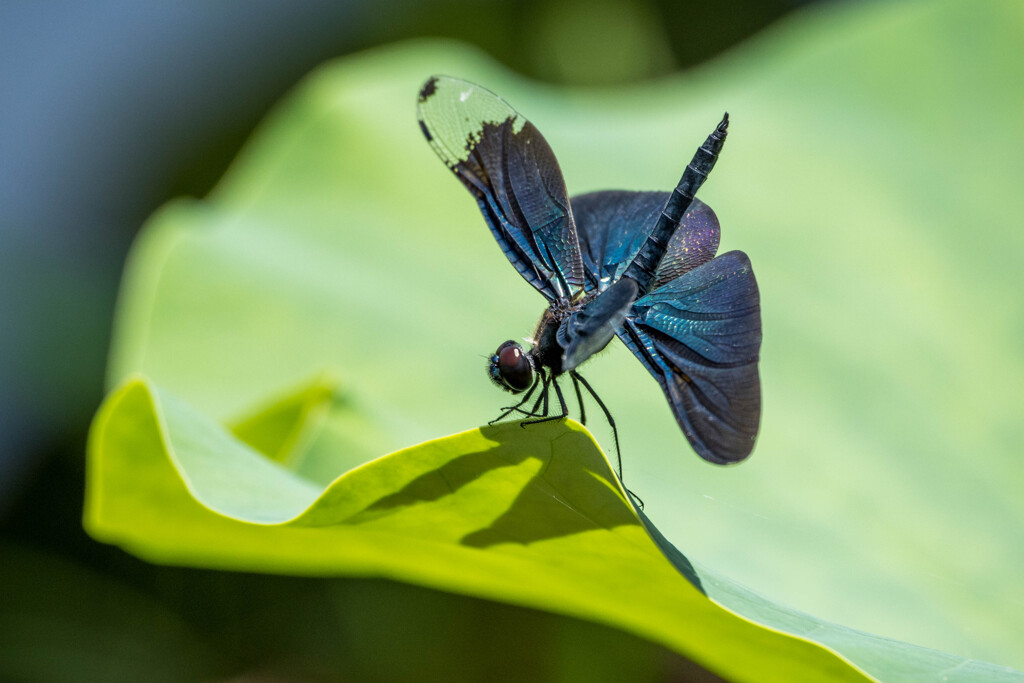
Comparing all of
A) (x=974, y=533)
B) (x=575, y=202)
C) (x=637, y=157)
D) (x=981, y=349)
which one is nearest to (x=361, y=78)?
(x=637, y=157)

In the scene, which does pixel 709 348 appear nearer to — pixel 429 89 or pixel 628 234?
pixel 628 234

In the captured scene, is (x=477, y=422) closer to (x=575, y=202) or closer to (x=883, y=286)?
(x=575, y=202)

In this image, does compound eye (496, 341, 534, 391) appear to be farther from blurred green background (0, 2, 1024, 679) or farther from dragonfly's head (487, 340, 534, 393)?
blurred green background (0, 2, 1024, 679)

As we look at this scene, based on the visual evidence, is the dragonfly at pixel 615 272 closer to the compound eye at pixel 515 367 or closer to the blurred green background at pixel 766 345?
the compound eye at pixel 515 367

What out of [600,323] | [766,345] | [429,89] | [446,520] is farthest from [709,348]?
[766,345]

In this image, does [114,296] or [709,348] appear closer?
[709,348]

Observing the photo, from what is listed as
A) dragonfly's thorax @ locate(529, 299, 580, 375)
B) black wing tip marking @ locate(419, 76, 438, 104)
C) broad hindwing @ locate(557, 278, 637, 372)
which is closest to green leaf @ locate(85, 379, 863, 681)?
broad hindwing @ locate(557, 278, 637, 372)

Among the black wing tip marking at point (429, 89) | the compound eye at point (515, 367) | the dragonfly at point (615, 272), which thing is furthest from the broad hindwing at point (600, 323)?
the black wing tip marking at point (429, 89)
